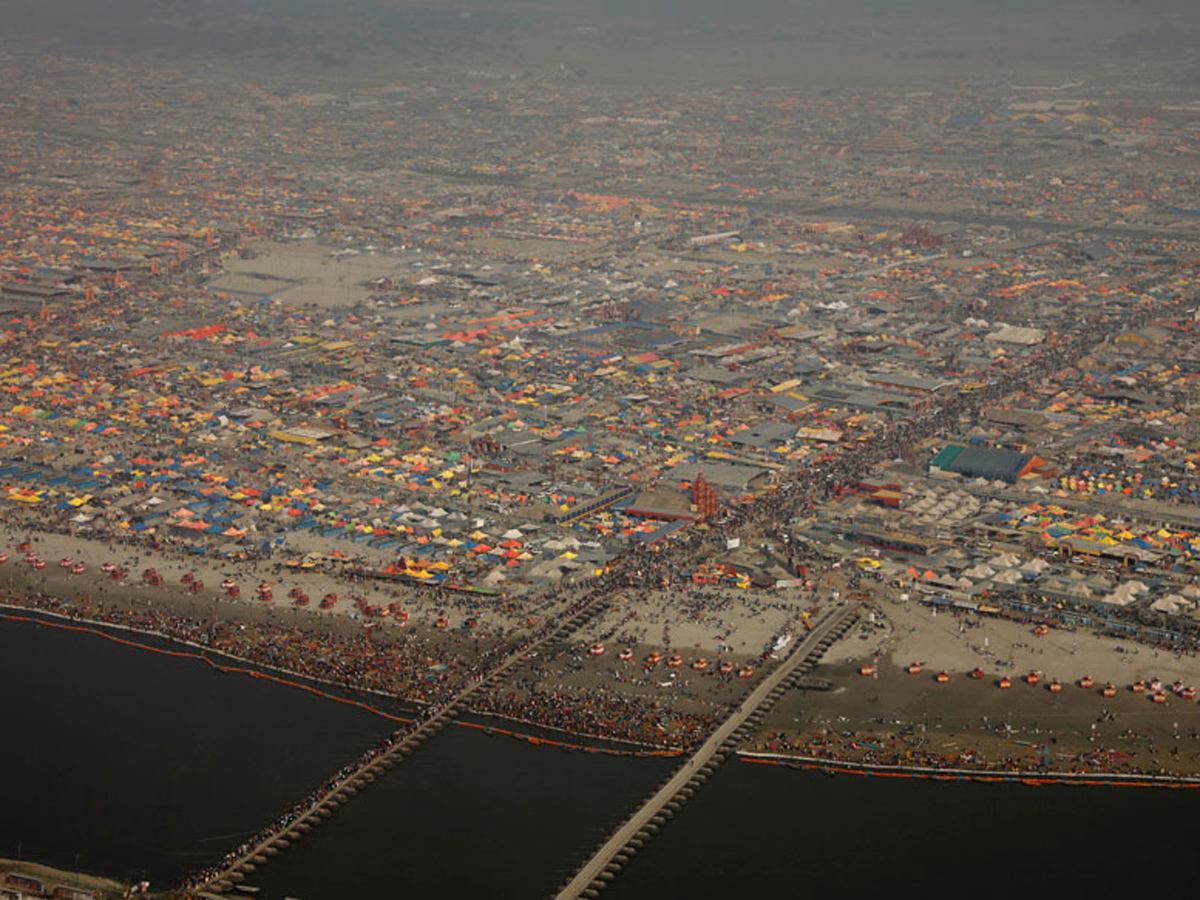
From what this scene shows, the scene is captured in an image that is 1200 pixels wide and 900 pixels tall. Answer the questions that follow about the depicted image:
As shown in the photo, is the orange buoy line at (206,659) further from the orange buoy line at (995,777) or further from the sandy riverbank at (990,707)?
the orange buoy line at (995,777)

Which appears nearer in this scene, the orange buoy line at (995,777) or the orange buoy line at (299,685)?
the orange buoy line at (995,777)

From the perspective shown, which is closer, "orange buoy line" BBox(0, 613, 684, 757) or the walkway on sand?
the walkway on sand

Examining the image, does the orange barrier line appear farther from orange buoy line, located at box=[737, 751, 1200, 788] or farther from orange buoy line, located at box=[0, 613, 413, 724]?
A: orange buoy line, located at box=[0, 613, 413, 724]

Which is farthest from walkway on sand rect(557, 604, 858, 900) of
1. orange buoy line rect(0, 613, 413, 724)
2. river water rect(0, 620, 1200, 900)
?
orange buoy line rect(0, 613, 413, 724)

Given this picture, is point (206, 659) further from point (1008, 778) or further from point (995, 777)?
point (1008, 778)

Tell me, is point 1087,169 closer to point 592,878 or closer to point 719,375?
point 719,375

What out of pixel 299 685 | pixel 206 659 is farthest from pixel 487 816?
pixel 206 659

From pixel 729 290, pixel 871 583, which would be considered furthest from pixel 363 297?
pixel 871 583

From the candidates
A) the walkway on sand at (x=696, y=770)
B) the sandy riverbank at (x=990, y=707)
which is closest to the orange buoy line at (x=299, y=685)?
the walkway on sand at (x=696, y=770)
